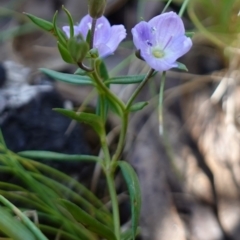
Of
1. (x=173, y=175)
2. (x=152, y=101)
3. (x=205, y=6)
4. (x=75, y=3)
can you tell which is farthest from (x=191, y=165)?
(x=75, y=3)

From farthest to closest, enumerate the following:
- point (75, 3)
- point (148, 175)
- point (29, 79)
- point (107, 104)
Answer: point (75, 3) → point (29, 79) → point (148, 175) → point (107, 104)

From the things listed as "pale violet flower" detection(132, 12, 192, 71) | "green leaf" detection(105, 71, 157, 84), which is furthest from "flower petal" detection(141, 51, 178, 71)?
"green leaf" detection(105, 71, 157, 84)

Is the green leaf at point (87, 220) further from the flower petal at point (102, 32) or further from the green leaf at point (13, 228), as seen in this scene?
the flower petal at point (102, 32)

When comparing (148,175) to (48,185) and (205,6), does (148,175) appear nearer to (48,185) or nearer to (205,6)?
(48,185)

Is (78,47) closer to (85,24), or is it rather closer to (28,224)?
(85,24)

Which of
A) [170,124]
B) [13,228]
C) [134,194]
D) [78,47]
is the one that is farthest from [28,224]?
[170,124]
